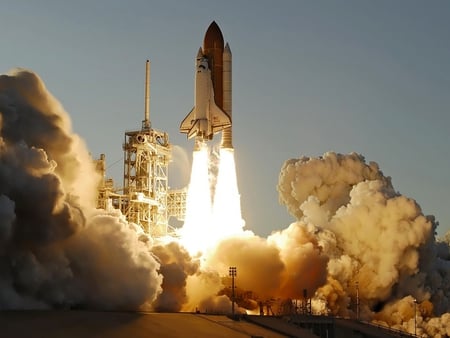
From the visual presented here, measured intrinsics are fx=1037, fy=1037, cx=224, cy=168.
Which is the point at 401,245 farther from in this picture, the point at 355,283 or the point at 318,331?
the point at 318,331

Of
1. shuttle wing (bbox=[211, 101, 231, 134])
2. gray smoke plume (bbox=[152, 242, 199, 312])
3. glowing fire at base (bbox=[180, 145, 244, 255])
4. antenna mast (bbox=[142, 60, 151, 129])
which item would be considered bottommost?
gray smoke plume (bbox=[152, 242, 199, 312])

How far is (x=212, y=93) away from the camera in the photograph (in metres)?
83.9

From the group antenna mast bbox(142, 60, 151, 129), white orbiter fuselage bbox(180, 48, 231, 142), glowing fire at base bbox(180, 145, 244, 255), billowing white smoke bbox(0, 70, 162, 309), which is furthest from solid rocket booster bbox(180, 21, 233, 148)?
billowing white smoke bbox(0, 70, 162, 309)

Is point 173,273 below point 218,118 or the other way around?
below

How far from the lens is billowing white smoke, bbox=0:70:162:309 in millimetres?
60812

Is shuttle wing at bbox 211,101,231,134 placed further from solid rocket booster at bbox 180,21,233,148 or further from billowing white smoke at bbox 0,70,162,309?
billowing white smoke at bbox 0,70,162,309

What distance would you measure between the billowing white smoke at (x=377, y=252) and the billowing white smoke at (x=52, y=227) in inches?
1108

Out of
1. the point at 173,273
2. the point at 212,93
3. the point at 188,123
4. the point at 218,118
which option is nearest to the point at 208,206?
the point at 188,123

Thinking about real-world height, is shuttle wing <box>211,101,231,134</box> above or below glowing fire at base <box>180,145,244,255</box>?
above

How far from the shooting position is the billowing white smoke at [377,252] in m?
95.4

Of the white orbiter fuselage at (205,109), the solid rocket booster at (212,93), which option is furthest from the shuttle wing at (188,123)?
the white orbiter fuselage at (205,109)

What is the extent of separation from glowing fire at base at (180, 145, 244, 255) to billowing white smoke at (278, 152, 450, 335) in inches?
359

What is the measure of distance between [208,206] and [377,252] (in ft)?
63.9

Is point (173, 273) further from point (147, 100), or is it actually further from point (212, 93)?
point (147, 100)
